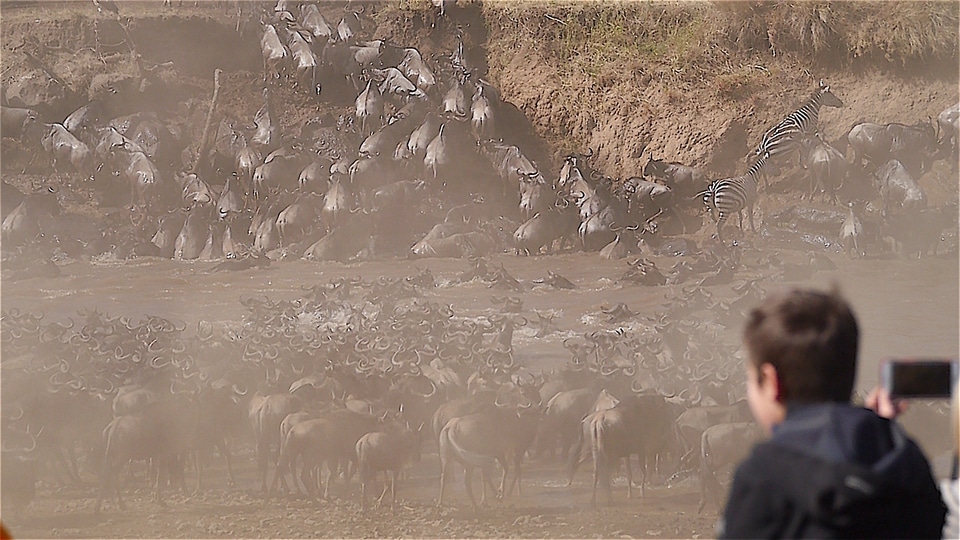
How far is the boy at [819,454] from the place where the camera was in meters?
1.49

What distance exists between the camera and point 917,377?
1.74m

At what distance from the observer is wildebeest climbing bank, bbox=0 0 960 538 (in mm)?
5449

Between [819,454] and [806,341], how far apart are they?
0.18 metres

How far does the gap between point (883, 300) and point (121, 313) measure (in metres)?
4.87

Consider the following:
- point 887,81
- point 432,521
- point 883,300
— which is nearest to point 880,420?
point 432,521

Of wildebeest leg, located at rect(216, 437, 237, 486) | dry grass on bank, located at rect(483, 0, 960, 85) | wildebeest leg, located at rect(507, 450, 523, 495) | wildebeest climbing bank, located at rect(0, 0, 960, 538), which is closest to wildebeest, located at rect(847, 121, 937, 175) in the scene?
wildebeest climbing bank, located at rect(0, 0, 960, 538)

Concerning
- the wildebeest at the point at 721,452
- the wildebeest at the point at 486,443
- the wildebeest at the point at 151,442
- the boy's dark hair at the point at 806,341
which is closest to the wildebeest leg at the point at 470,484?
the wildebeest at the point at 486,443

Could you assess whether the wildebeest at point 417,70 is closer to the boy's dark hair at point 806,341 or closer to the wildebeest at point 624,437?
the wildebeest at point 624,437

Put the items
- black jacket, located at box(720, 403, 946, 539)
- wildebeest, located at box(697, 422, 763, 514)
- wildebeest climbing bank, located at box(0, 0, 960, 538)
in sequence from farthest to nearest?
1. wildebeest climbing bank, located at box(0, 0, 960, 538)
2. wildebeest, located at box(697, 422, 763, 514)
3. black jacket, located at box(720, 403, 946, 539)

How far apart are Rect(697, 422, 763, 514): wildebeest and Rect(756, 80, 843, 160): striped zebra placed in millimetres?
1953

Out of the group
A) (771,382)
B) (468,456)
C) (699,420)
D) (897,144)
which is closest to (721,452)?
(699,420)

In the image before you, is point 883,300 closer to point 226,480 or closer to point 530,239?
point 530,239

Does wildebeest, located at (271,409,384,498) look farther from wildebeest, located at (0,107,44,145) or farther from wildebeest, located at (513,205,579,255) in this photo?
wildebeest, located at (0,107,44,145)

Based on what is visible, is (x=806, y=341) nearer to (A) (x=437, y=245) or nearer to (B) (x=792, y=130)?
(A) (x=437, y=245)
